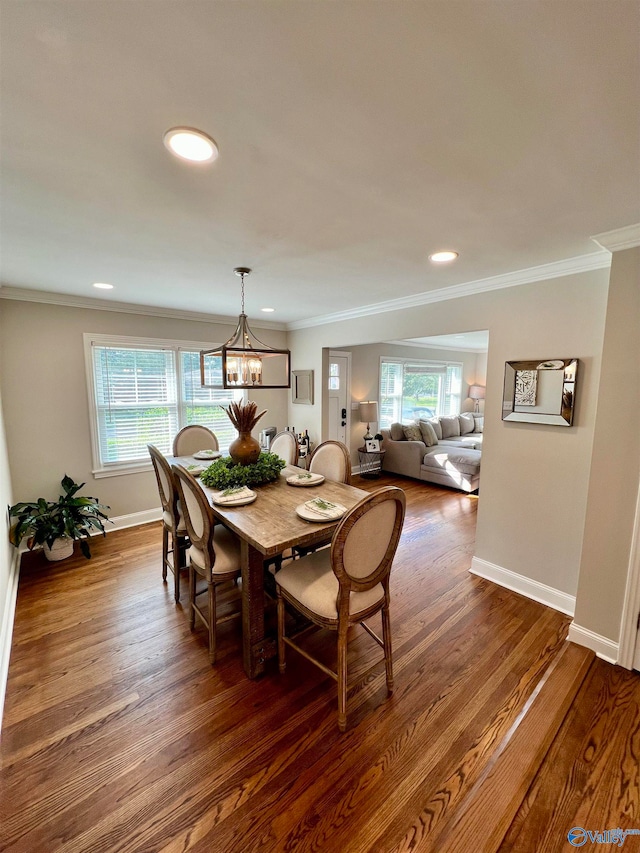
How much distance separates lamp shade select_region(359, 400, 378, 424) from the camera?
5.95 meters

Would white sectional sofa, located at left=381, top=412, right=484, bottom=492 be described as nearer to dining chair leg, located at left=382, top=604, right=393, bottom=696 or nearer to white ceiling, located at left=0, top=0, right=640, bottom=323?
white ceiling, located at left=0, top=0, right=640, bottom=323

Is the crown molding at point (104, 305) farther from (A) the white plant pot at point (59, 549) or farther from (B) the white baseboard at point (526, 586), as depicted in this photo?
(B) the white baseboard at point (526, 586)

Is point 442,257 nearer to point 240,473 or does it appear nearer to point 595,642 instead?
point 240,473

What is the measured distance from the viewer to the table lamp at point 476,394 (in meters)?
8.31

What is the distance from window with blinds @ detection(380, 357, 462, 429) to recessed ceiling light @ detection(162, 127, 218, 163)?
5.46 meters

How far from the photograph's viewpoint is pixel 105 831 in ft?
4.16

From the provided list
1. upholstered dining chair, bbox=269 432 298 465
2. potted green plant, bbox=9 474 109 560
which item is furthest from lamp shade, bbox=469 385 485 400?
potted green plant, bbox=9 474 109 560

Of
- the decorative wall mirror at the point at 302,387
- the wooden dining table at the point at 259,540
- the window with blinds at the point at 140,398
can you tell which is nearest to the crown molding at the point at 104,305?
the window with blinds at the point at 140,398

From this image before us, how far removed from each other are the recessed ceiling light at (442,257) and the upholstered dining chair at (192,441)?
2.78 m

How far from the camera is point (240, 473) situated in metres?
2.62

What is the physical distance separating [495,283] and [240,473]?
8.18ft

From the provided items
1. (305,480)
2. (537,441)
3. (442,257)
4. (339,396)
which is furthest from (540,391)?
(339,396)

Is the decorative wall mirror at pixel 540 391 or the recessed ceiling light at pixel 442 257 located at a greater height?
the recessed ceiling light at pixel 442 257

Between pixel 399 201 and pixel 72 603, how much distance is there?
3419mm
